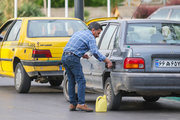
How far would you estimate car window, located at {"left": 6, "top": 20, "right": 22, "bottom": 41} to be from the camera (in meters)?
15.6

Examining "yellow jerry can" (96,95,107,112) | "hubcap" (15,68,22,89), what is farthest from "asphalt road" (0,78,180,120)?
"hubcap" (15,68,22,89)

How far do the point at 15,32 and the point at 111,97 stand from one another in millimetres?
5245

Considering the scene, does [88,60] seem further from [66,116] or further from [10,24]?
[10,24]

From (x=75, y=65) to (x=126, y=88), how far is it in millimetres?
1013

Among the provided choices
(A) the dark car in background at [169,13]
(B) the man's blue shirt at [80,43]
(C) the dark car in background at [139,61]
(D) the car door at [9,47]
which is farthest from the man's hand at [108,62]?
(A) the dark car in background at [169,13]

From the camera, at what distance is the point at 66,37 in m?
15.0

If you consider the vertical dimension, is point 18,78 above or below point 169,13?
below

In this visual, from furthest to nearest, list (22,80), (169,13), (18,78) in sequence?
(169,13) < (18,78) < (22,80)

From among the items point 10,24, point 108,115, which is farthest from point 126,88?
point 10,24

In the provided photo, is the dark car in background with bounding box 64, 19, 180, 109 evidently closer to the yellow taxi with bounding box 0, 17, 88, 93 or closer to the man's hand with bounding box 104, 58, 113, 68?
the man's hand with bounding box 104, 58, 113, 68

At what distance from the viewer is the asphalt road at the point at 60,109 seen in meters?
10.4

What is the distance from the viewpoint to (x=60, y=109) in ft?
37.9

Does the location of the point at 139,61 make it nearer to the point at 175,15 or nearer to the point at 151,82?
the point at 151,82

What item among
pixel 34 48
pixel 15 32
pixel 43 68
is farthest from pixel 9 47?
pixel 43 68
